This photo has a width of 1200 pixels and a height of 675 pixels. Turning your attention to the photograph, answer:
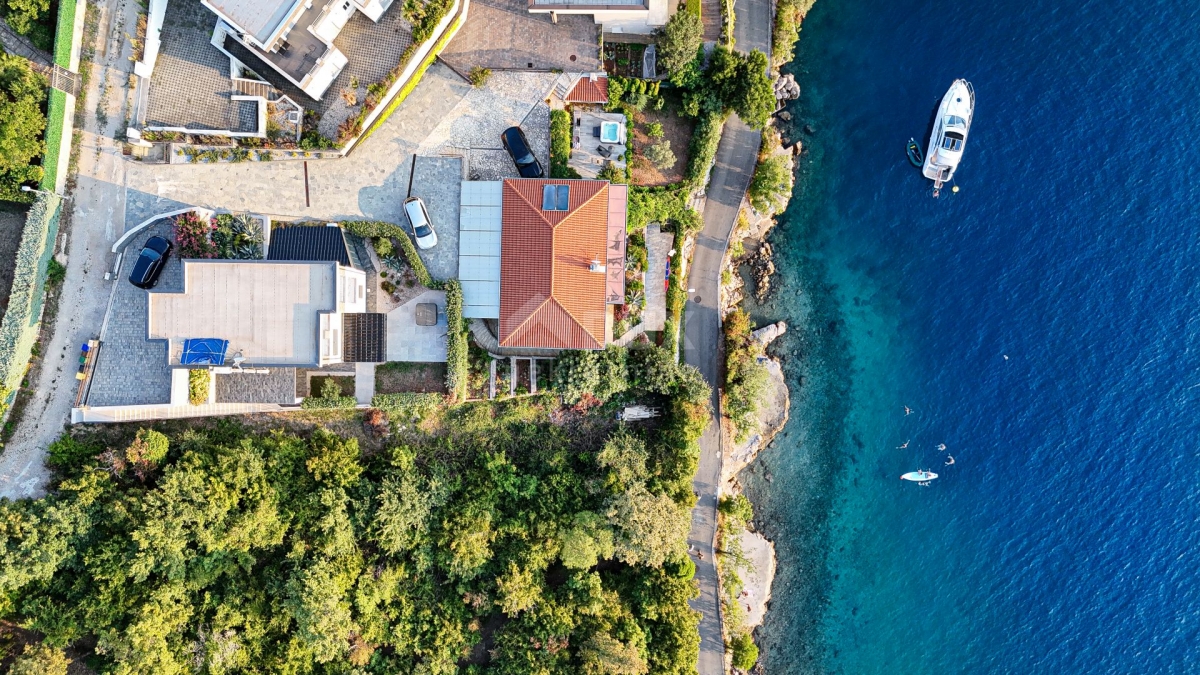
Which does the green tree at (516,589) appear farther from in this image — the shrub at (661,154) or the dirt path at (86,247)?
the dirt path at (86,247)

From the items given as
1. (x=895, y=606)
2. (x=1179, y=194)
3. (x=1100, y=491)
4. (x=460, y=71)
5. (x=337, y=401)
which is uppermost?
(x=460, y=71)

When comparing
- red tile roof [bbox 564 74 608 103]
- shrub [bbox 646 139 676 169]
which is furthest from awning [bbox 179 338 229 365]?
shrub [bbox 646 139 676 169]

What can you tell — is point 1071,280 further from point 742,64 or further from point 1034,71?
point 742,64

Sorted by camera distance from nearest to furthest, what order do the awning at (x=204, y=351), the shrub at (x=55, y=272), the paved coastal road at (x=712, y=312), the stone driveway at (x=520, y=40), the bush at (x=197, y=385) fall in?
1. the awning at (x=204, y=351)
2. the bush at (x=197, y=385)
3. the shrub at (x=55, y=272)
4. the stone driveway at (x=520, y=40)
5. the paved coastal road at (x=712, y=312)

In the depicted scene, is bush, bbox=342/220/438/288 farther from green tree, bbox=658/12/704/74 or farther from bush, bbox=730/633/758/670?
bush, bbox=730/633/758/670

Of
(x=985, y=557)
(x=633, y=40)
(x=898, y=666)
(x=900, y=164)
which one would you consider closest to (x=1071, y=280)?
(x=900, y=164)

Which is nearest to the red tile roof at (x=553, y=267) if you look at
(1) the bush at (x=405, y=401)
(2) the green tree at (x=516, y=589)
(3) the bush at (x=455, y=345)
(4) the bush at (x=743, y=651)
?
(3) the bush at (x=455, y=345)
